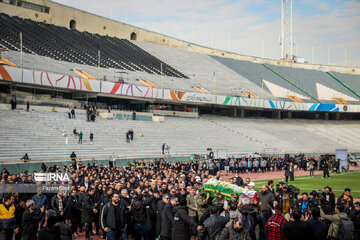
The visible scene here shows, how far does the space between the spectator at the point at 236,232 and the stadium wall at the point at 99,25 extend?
5144cm

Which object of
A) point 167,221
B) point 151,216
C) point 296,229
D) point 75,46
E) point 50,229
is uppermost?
point 75,46

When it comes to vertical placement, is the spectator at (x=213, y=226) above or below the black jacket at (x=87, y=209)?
above

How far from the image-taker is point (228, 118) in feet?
195

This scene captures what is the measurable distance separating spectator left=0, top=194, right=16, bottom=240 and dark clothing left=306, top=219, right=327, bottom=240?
677 centimetres

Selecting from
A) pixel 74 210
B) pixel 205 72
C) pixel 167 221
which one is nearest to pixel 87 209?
pixel 74 210

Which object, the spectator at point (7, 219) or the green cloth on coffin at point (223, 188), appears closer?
the spectator at point (7, 219)

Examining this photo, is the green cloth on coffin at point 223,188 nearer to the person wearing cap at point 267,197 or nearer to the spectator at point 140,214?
the person wearing cap at point 267,197

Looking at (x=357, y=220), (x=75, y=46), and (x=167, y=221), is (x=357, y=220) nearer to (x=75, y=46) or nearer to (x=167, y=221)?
(x=167, y=221)

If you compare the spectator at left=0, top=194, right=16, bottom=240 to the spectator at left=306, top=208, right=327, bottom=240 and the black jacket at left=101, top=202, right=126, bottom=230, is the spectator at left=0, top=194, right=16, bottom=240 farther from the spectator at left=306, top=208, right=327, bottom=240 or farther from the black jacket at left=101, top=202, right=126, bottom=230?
the spectator at left=306, top=208, right=327, bottom=240

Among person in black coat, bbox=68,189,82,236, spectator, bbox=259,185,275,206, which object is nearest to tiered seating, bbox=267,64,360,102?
spectator, bbox=259,185,275,206

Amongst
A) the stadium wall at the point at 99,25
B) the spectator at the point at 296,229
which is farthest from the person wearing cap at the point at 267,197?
the stadium wall at the point at 99,25

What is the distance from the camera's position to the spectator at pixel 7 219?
9.95 metres

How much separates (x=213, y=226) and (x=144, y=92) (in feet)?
132

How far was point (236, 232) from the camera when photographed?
303 inches
